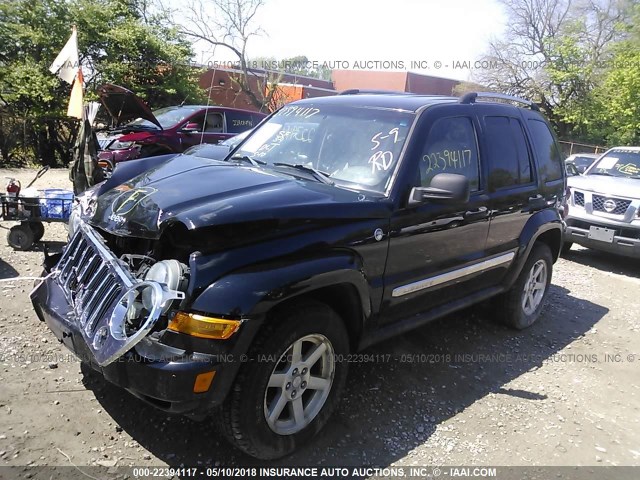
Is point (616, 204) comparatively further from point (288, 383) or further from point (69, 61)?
point (69, 61)

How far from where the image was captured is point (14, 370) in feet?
11.3

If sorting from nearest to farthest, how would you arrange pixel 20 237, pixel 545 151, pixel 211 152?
pixel 545 151 → pixel 211 152 → pixel 20 237

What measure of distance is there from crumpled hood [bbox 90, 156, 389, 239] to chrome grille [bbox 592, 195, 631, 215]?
599 cm

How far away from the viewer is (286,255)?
2631 millimetres

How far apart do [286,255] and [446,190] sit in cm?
113

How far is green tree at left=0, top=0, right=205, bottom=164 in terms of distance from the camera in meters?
12.8

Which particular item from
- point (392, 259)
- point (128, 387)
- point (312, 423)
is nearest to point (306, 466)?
point (312, 423)

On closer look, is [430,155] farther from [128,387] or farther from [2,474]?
[2,474]

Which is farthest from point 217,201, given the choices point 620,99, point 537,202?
point 620,99

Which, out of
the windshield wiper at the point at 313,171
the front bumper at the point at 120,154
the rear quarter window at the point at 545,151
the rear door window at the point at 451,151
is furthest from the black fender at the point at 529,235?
the front bumper at the point at 120,154

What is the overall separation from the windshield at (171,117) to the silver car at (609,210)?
723cm

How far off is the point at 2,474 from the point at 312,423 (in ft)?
5.30

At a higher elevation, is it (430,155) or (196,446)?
(430,155)

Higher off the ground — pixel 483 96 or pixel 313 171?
pixel 483 96
